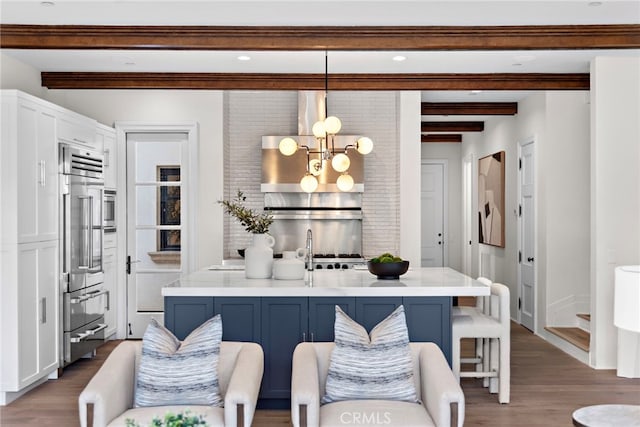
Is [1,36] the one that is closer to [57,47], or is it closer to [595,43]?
[57,47]

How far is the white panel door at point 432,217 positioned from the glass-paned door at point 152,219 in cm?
555

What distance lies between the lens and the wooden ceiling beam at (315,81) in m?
6.12

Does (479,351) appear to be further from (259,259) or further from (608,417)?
(608,417)

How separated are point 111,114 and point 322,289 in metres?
3.76

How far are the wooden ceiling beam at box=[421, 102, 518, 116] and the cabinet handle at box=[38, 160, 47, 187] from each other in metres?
4.69

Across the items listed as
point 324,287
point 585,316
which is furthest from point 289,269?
point 585,316

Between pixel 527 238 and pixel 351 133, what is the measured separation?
243cm

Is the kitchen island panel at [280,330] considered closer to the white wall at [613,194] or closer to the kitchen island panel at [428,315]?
the kitchen island panel at [428,315]

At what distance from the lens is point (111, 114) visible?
6867 mm

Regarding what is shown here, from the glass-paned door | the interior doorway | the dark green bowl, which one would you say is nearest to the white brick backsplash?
the glass-paned door

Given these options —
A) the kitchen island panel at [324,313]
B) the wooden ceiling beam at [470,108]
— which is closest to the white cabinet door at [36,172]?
the kitchen island panel at [324,313]

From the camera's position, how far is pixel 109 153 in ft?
21.6

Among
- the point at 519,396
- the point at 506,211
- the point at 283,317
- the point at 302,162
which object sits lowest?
the point at 519,396

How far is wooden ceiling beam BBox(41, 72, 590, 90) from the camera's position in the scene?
20.1 feet
